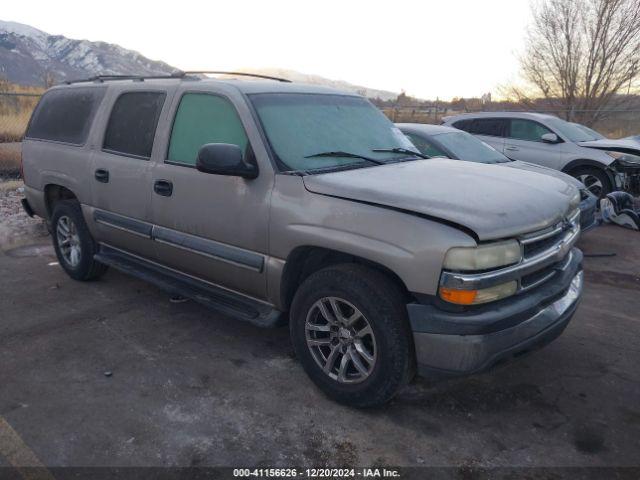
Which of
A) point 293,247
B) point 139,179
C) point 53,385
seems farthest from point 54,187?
point 293,247

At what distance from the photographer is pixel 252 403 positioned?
320cm

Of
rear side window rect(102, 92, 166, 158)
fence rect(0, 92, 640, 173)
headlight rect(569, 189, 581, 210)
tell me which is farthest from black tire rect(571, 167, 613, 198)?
fence rect(0, 92, 640, 173)

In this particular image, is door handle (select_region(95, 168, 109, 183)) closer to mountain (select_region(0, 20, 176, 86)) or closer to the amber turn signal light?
the amber turn signal light

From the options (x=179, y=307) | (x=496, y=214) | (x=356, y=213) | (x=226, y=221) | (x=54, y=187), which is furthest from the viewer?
(x=54, y=187)

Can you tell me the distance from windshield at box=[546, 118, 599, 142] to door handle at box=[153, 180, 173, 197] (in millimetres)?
7551

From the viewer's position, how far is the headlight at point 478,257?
2.60m

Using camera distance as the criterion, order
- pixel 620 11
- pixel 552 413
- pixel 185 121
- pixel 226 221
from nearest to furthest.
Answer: pixel 552 413 → pixel 226 221 → pixel 185 121 → pixel 620 11

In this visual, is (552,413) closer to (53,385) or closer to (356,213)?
(356,213)

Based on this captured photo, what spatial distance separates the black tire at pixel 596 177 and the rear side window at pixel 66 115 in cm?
759

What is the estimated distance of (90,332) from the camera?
4.13 m

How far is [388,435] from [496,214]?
133 cm

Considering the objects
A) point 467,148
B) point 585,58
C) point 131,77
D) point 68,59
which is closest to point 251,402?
point 131,77

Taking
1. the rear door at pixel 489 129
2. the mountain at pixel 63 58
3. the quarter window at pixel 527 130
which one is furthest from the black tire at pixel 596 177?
the mountain at pixel 63 58

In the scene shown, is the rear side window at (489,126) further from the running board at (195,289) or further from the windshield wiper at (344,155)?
the running board at (195,289)
